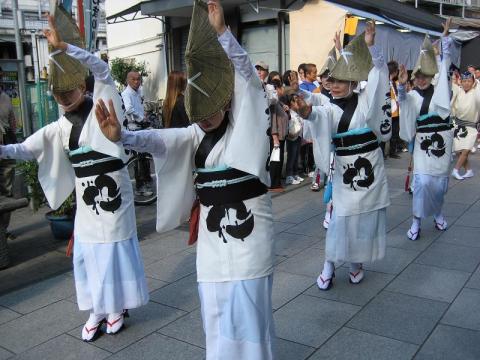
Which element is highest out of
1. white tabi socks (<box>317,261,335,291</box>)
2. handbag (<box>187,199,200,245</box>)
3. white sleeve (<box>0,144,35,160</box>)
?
white sleeve (<box>0,144,35,160</box>)

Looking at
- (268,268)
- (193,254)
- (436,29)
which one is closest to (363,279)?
(193,254)

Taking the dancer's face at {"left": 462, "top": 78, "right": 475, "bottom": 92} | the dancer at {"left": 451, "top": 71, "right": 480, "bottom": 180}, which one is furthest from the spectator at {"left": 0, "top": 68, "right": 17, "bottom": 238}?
the dancer's face at {"left": 462, "top": 78, "right": 475, "bottom": 92}

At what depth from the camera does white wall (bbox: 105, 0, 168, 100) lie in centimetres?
1620

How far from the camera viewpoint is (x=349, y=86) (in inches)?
154

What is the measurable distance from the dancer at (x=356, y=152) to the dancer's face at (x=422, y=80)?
4.96 ft

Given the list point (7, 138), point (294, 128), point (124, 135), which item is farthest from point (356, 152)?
point (7, 138)

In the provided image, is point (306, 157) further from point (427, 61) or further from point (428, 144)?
point (427, 61)

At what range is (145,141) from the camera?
2371 mm

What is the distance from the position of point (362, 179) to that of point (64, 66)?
7.86 feet

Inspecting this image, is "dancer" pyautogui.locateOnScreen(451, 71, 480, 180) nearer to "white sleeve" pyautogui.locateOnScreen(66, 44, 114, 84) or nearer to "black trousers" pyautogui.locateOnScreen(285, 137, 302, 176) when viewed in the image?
"black trousers" pyautogui.locateOnScreen(285, 137, 302, 176)

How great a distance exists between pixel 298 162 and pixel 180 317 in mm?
6124

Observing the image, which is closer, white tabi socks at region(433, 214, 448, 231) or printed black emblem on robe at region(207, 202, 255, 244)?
printed black emblem on robe at region(207, 202, 255, 244)

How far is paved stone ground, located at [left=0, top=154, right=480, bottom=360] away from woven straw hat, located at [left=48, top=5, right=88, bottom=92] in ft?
5.76

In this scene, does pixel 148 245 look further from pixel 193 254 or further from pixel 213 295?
pixel 213 295
